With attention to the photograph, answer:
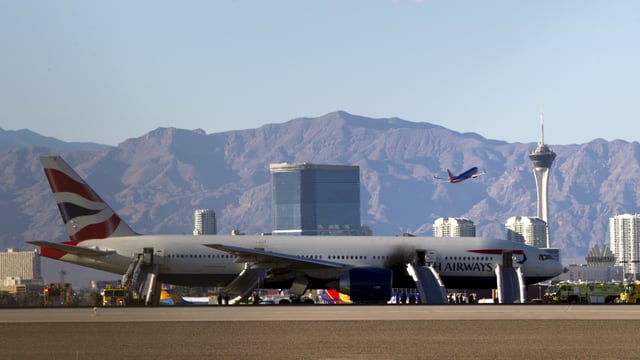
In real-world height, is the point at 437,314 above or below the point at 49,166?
below

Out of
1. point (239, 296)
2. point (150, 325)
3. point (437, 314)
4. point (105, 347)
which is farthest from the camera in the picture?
point (239, 296)

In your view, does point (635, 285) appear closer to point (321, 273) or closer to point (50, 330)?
point (321, 273)

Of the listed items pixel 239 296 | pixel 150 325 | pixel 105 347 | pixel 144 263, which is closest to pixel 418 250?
pixel 239 296

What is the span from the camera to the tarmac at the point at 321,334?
3631 centimetres

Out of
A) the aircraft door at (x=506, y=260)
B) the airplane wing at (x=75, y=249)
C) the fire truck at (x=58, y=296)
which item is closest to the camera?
the airplane wing at (x=75, y=249)

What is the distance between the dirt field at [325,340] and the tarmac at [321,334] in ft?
0.11

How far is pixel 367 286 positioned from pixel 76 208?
2031cm

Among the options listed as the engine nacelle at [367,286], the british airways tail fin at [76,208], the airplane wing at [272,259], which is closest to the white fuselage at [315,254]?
the airplane wing at [272,259]

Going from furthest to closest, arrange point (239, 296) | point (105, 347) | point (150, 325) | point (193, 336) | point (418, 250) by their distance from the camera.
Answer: point (418, 250) → point (239, 296) → point (150, 325) → point (193, 336) → point (105, 347)

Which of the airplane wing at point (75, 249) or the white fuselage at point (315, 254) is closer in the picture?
the airplane wing at point (75, 249)

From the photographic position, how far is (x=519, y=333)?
43344 millimetres

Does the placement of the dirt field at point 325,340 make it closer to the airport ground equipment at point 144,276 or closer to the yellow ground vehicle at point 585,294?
the airport ground equipment at point 144,276

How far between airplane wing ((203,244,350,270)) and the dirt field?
22.7 meters

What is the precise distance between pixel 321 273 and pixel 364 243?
15.2ft
